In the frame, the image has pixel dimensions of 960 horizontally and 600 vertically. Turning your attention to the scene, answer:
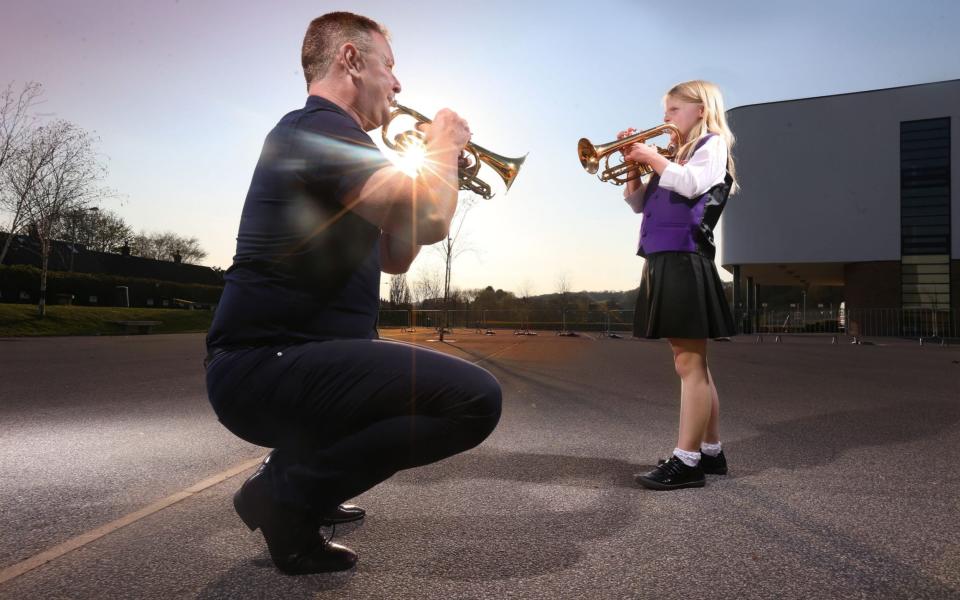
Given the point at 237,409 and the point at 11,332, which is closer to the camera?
the point at 237,409

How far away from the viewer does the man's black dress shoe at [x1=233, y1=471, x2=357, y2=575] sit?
6.31 ft

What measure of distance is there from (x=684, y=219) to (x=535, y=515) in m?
1.66

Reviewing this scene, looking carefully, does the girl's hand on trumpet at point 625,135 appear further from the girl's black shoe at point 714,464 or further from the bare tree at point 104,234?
the bare tree at point 104,234

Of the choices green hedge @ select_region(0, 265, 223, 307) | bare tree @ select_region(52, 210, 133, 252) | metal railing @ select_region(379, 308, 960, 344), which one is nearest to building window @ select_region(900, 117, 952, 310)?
metal railing @ select_region(379, 308, 960, 344)

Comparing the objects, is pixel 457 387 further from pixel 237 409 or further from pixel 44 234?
pixel 44 234

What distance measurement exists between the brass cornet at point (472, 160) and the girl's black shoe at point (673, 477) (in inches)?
64.4

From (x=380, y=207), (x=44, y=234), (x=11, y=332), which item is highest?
(x=44, y=234)

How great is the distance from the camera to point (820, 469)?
3420 millimetres

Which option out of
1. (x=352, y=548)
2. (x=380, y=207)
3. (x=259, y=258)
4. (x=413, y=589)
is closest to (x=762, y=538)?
(x=413, y=589)

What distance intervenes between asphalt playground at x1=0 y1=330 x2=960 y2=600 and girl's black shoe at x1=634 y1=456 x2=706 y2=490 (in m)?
0.06

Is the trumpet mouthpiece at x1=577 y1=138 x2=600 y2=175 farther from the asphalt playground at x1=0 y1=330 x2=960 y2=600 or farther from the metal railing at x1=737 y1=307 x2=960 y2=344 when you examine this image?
the metal railing at x1=737 y1=307 x2=960 y2=344

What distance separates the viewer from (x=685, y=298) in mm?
3145

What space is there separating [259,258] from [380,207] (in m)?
0.41

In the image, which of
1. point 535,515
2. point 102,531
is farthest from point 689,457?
point 102,531
